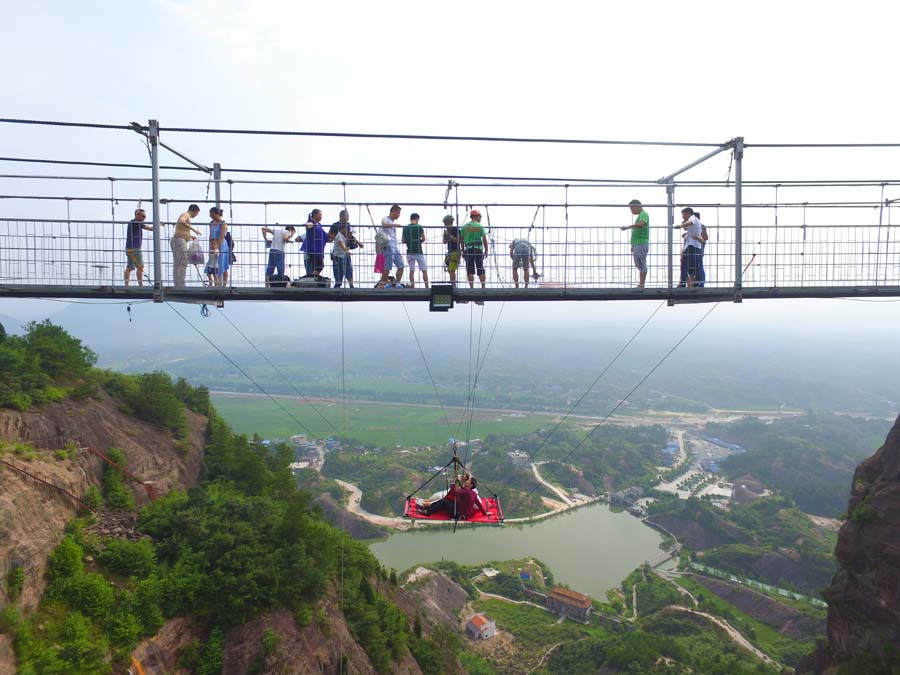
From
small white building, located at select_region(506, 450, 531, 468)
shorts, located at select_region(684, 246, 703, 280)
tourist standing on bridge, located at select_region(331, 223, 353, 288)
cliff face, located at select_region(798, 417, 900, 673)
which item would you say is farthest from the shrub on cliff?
small white building, located at select_region(506, 450, 531, 468)

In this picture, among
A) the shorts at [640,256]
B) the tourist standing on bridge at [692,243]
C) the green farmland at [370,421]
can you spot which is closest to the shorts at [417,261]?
the shorts at [640,256]

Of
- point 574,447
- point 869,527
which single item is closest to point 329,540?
point 869,527

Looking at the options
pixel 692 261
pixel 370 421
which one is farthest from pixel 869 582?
pixel 370 421

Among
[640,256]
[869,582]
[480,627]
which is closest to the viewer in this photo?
[640,256]

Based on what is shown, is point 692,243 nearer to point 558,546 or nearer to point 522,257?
point 522,257

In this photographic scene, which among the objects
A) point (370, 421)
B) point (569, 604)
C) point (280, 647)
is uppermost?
point (280, 647)

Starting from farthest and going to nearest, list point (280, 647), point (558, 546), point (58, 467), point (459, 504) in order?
point (558, 546)
point (280, 647)
point (58, 467)
point (459, 504)

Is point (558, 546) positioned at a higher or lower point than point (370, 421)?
lower

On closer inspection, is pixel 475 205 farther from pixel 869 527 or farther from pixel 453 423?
pixel 453 423
